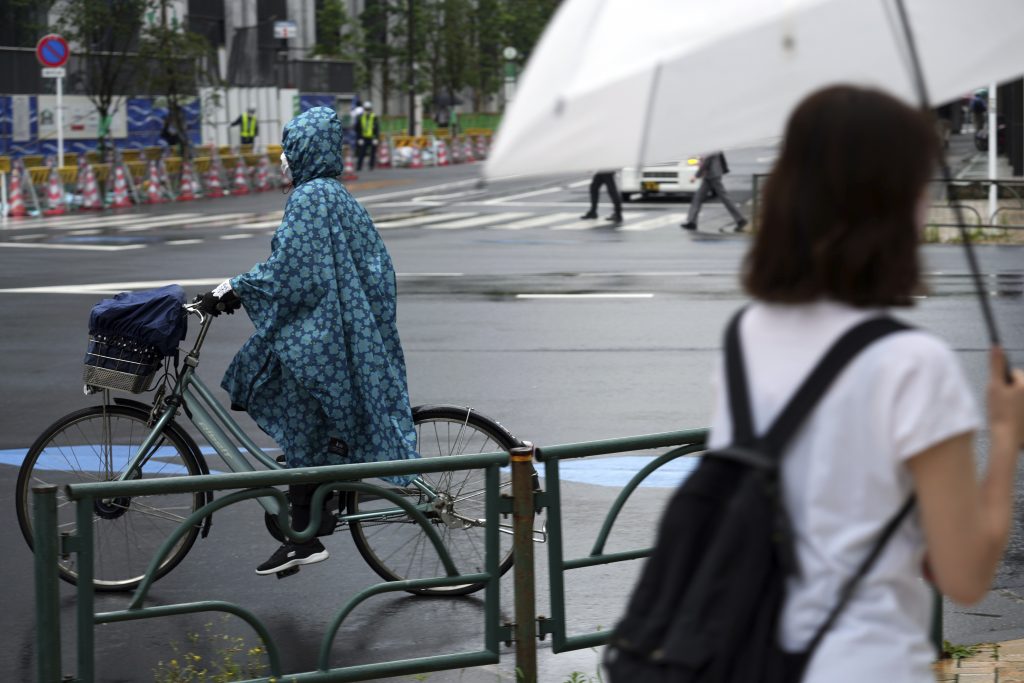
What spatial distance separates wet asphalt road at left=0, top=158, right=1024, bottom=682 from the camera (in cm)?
541

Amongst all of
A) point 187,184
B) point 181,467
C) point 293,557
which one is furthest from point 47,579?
point 187,184

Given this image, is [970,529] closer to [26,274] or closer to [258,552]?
[258,552]

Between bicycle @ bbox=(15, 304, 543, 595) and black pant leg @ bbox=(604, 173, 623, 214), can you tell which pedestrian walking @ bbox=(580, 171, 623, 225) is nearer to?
black pant leg @ bbox=(604, 173, 623, 214)

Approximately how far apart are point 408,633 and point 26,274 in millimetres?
12940

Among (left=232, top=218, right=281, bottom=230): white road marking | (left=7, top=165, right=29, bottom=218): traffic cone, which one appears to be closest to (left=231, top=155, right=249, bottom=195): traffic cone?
(left=7, top=165, right=29, bottom=218): traffic cone

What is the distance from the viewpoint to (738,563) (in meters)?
2.09

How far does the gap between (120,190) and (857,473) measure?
1154 inches

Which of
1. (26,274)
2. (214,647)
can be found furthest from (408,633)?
(26,274)

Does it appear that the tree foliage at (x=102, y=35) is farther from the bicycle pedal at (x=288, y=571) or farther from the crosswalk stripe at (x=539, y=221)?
the bicycle pedal at (x=288, y=571)

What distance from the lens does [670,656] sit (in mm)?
2109

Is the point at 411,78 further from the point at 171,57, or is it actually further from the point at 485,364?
A: the point at 485,364

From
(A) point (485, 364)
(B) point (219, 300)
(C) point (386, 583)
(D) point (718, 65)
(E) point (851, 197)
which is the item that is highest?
(D) point (718, 65)

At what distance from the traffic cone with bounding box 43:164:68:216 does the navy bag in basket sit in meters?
23.4

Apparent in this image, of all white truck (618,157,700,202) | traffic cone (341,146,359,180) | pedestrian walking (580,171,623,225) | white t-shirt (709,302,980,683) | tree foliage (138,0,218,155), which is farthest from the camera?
traffic cone (341,146,359,180)
